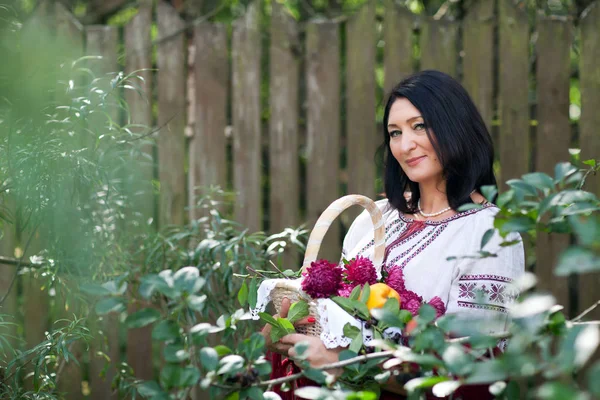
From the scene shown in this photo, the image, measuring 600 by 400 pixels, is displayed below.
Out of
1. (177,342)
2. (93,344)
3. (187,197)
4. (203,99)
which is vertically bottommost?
(93,344)

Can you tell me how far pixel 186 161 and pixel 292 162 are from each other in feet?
1.65

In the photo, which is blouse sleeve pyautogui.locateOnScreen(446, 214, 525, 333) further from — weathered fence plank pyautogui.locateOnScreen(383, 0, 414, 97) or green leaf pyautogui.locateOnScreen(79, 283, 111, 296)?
weathered fence plank pyautogui.locateOnScreen(383, 0, 414, 97)

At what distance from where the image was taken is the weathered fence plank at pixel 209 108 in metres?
3.02

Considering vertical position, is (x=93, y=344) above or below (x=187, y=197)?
below

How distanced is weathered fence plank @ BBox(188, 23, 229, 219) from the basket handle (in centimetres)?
133

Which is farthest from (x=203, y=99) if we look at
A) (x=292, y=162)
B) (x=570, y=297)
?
(x=570, y=297)

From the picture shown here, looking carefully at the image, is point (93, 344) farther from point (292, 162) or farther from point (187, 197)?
point (292, 162)

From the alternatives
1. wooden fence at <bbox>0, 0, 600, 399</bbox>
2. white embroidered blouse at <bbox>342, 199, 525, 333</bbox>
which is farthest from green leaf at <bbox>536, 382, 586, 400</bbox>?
wooden fence at <bbox>0, 0, 600, 399</bbox>

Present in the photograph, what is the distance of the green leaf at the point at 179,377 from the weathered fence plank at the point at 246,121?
1.96m

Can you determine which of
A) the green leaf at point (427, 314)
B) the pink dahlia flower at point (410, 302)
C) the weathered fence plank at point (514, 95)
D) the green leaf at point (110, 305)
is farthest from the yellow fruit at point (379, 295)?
the weathered fence plank at point (514, 95)

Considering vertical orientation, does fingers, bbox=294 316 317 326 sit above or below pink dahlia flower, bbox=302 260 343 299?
below

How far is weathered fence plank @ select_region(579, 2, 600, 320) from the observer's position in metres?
2.90

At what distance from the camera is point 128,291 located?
8.77 feet

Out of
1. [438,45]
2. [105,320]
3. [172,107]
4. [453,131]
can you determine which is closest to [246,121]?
[172,107]
